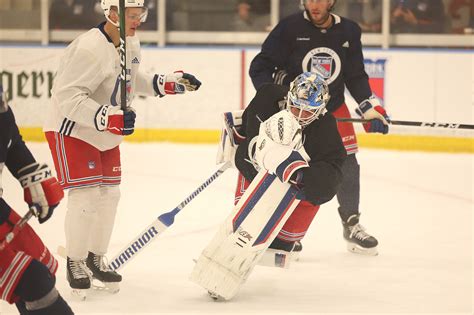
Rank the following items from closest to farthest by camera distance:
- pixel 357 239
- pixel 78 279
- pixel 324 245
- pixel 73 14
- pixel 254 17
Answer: pixel 78 279 < pixel 357 239 < pixel 324 245 < pixel 254 17 < pixel 73 14

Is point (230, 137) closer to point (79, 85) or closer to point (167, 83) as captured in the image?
point (167, 83)

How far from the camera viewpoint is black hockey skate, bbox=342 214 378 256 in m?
4.62

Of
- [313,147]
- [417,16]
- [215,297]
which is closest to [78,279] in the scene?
[215,297]

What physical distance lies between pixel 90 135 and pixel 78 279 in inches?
20.5

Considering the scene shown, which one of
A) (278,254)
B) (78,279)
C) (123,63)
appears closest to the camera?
(123,63)

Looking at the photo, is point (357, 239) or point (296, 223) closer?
point (296, 223)

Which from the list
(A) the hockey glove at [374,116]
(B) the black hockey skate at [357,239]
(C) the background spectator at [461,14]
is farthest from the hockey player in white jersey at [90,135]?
(C) the background spectator at [461,14]

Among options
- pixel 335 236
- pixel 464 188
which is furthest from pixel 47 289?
pixel 464 188

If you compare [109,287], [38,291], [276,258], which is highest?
[38,291]

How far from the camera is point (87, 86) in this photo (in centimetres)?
367

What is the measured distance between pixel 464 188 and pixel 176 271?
2.65m

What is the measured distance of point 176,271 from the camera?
4.25 metres

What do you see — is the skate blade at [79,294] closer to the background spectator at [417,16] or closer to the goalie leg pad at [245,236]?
the goalie leg pad at [245,236]

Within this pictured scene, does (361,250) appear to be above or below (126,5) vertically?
below
